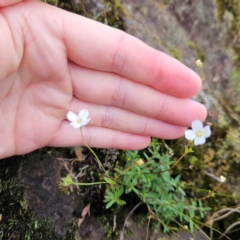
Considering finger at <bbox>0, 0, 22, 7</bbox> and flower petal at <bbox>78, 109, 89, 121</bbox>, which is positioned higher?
finger at <bbox>0, 0, 22, 7</bbox>

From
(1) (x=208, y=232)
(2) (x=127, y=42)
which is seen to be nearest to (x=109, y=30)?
(2) (x=127, y=42)

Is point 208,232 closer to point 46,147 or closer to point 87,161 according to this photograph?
point 87,161

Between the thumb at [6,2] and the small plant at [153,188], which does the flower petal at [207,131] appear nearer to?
the small plant at [153,188]

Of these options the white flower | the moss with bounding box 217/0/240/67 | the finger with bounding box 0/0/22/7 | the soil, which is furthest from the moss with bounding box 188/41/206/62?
the finger with bounding box 0/0/22/7

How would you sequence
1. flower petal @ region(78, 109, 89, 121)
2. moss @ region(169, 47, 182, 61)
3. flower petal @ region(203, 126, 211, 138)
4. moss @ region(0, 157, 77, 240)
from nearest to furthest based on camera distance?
flower petal @ region(203, 126, 211, 138)
flower petal @ region(78, 109, 89, 121)
moss @ region(0, 157, 77, 240)
moss @ region(169, 47, 182, 61)

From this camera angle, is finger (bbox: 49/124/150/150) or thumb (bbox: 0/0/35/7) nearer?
thumb (bbox: 0/0/35/7)

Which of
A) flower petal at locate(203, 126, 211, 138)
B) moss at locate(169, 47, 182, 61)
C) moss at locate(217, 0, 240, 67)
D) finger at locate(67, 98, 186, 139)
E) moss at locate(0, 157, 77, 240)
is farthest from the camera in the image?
moss at locate(217, 0, 240, 67)

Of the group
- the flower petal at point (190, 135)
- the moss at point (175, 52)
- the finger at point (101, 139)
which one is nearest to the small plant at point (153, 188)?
the finger at point (101, 139)

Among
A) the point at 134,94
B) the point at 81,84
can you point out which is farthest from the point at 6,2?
the point at 134,94

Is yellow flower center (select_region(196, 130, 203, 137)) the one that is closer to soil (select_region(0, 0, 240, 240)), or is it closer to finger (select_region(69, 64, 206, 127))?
finger (select_region(69, 64, 206, 127))
